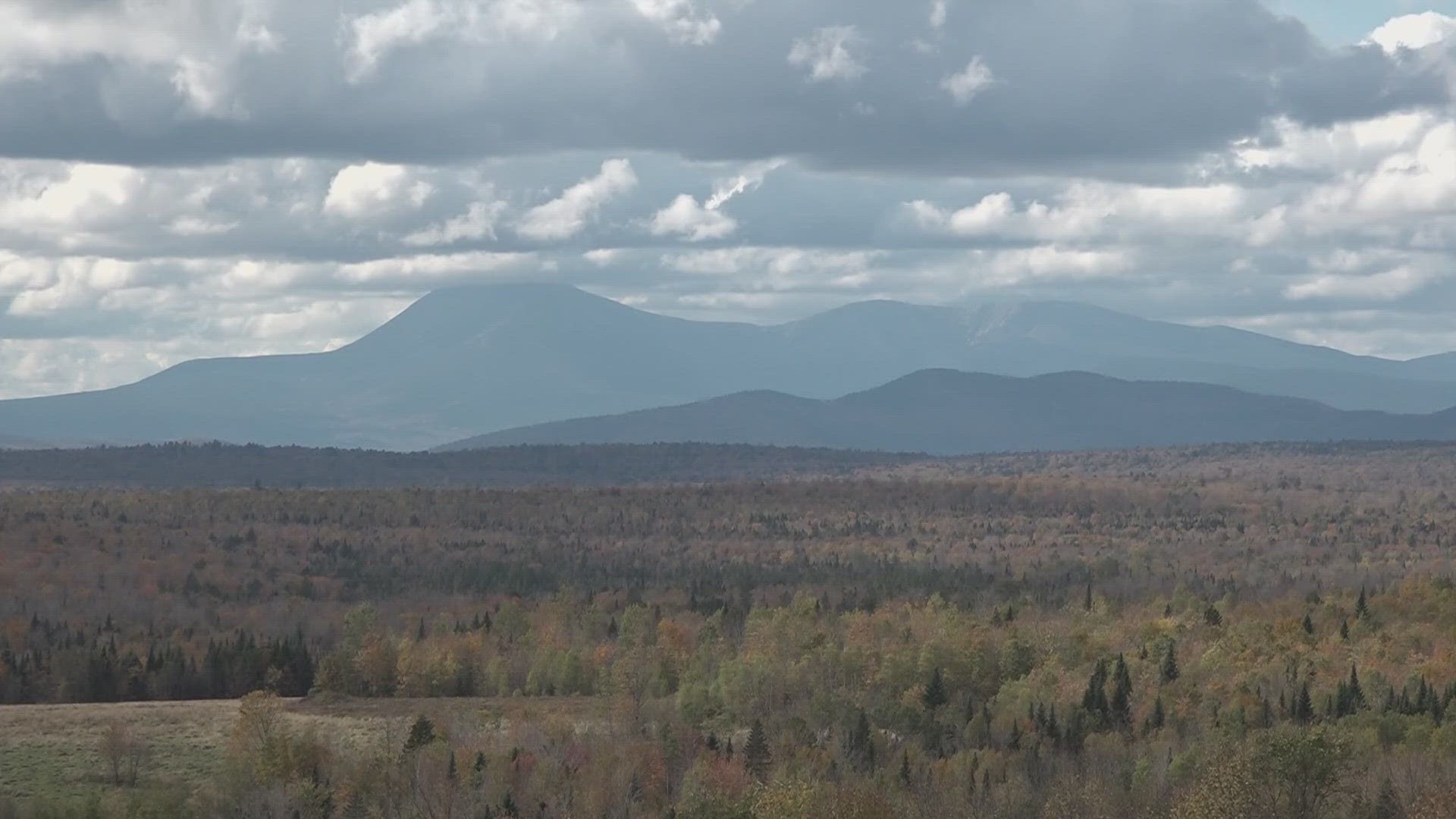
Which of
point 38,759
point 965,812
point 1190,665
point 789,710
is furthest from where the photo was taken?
point 1190,665

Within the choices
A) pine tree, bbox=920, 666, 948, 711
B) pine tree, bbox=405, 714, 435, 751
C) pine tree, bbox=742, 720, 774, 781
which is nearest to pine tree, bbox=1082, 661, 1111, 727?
pine tree, bbox=920, 666, 948, 711

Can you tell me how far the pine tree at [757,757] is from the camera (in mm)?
132500

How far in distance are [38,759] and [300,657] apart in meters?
45.9

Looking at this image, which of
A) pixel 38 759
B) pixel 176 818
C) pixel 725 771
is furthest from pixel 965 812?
pixel 38 759

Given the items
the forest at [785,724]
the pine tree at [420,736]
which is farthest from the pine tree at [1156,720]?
the pine tree at [420,736]

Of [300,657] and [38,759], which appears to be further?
[300,657]

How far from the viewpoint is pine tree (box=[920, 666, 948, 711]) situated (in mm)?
161875

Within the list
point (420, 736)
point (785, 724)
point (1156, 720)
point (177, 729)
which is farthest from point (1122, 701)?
point (177, 729)

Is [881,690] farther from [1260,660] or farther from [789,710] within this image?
[1260,660]

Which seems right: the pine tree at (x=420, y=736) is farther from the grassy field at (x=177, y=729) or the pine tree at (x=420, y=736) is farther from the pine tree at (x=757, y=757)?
the pine tree at (x=757, y=757)

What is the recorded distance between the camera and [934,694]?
534 feet

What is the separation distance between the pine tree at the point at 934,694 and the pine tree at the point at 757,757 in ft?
87.0

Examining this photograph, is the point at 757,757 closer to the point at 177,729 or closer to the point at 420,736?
the point at 420,736

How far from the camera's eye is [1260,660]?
17300cm
